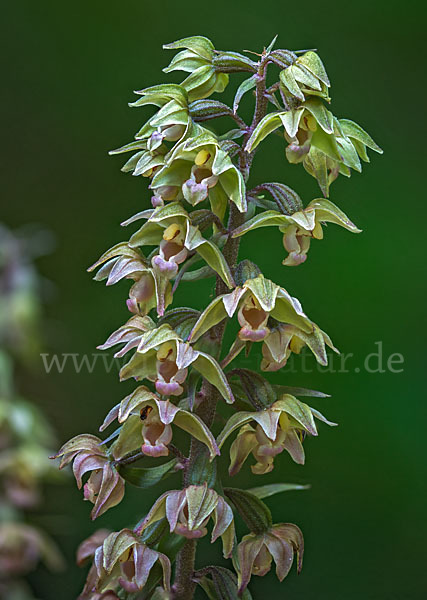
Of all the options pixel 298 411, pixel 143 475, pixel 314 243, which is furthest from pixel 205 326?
pixel 314 243

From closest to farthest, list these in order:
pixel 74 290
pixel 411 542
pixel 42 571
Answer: pixel 42 571
pixel 411 542
pixel 74 290

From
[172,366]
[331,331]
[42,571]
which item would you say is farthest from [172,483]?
[172,366]

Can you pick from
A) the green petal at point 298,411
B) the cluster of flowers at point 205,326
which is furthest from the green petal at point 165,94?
the green petal at point 298,411

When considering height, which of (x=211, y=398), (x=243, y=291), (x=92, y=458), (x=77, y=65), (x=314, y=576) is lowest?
(x=314, y=576)

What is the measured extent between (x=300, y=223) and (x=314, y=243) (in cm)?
187

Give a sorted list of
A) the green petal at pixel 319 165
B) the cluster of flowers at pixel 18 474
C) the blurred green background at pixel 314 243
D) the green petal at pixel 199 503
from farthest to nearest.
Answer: the blurred green background at pixel 314 243 → the cluster of flowers at pixel 18 474 → the green petal at pixel 319 165 → the green petal at pixel 199 503

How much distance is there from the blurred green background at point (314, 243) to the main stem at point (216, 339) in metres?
0.82

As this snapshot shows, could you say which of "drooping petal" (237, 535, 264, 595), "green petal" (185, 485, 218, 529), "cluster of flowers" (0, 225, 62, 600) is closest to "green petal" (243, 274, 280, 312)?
"green petal" (185, 485, 218, 529)

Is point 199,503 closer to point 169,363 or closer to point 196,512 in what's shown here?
point 196,512

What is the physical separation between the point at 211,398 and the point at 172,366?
0.46 ft

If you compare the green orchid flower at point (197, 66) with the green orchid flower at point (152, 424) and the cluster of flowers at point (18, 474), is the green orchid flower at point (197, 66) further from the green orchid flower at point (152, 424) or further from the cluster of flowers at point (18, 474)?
the cluster of flowers at point (18, 474)

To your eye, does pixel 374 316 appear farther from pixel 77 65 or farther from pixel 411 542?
pixel 77 65

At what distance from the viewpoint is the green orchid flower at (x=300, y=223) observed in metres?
1.29

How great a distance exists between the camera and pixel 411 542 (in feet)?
9.36
